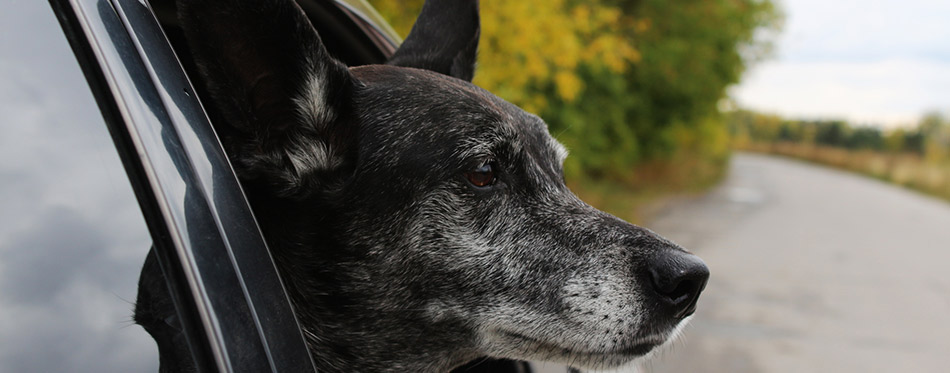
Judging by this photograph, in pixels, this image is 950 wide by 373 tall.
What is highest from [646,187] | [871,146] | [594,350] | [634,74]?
[871,146]

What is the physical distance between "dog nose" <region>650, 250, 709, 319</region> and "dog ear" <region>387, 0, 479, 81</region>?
43.8 inches

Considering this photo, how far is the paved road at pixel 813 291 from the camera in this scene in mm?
6844

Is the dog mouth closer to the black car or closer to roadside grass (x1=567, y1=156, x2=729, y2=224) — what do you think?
the black car

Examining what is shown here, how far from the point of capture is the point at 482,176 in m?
2.22

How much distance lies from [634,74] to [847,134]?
4477 cm

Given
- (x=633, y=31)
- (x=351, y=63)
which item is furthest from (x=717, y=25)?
(x=351, y=63)

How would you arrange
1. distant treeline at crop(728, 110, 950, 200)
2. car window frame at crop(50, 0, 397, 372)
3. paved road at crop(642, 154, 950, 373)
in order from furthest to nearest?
distant treeline at crop(728, 110, 950, 200)
paved road at crop(642, 154, 950, 373)
car window frame at crop(50, 0, 397, 372)

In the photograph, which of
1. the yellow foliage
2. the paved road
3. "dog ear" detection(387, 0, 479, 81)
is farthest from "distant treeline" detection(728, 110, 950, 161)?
"dog ear" detection(387, 0, 479, 81)

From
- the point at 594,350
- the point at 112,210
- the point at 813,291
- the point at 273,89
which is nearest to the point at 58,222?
the point at 112,210

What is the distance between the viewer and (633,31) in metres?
16.9

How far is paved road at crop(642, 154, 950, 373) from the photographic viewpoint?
6.84 m

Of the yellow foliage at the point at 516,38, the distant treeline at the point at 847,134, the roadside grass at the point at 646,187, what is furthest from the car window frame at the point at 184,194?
the distant treeline at the point at 847,134

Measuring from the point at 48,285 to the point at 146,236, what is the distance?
0.59ft

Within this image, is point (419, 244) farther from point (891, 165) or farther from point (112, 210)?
point (891, 165)
